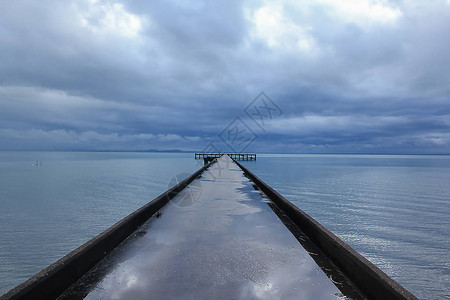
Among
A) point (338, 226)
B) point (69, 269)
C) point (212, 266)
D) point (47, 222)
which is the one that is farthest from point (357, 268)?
point (47, 222)

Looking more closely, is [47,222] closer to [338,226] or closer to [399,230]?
[338,226]

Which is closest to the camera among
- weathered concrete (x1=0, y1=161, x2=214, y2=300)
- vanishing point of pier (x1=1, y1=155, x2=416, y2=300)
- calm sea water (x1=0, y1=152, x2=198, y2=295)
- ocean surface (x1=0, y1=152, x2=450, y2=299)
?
weathered concrete (x1=0, y1=161, x2=214, y2=300)

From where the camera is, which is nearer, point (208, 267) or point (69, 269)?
point (69, 269)

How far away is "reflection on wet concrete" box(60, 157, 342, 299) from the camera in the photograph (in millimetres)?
2488

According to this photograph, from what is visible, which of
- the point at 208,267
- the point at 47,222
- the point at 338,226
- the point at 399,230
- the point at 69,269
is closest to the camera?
the point at 69,269

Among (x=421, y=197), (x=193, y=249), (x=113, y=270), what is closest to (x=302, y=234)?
(x=193, y=249)

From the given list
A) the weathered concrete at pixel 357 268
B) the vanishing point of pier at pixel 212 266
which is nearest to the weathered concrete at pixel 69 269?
the vanishing point of pier at pixel 212 266

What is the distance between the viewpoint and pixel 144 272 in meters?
2.88

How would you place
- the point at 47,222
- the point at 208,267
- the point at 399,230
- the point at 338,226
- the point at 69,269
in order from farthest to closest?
1. the point at 47,222
2. the point at 338,226
3. the point at 399,230
4. the point at 208,267
5. the point at 69,269

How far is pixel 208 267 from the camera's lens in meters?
3.00

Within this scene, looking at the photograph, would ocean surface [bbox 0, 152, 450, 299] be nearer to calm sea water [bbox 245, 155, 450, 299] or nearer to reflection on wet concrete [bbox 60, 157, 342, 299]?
calm sea water [bbox 245, 155, 450, 299]

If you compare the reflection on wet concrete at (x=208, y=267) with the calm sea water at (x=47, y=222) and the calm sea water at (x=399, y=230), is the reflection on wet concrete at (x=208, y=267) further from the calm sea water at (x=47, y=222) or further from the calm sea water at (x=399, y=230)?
the calm sea water at (x=47, y=222)

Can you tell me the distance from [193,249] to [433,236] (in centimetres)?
1033

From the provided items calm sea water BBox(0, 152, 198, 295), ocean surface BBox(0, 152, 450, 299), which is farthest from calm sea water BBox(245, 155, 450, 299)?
calm sea water BBox(0, 152, 198, 295)
